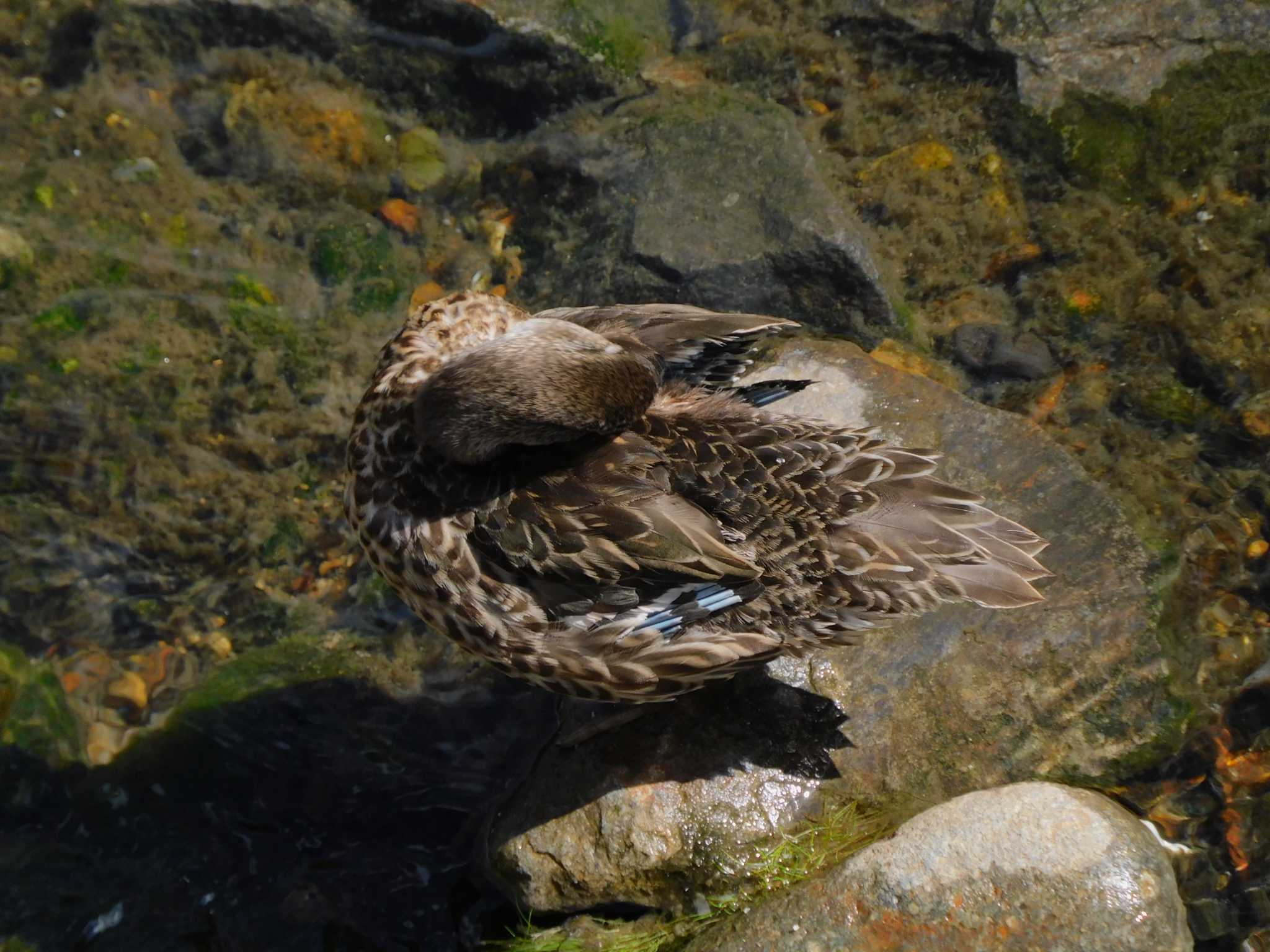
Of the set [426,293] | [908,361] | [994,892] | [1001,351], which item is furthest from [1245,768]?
[426,293]

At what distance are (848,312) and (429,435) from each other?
2863mm

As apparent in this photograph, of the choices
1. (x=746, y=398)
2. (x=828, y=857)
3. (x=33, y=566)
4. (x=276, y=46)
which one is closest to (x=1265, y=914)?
(x=828, y=857)

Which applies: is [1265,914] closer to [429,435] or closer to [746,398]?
[746,398]

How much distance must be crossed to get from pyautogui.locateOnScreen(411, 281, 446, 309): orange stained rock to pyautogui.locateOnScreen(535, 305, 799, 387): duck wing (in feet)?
6.47

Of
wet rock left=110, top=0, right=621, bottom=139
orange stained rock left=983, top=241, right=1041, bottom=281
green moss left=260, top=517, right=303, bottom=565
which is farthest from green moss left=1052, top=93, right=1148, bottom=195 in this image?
green moss left=260, top=517, right=303, bottom=565

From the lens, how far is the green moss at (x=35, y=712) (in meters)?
5.01

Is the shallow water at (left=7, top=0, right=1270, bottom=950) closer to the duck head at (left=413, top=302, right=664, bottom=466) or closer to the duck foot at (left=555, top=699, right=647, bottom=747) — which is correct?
the duck foot at (left=555, top=699, right=647, bottom=747)

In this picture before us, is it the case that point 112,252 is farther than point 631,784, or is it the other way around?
point 112,252

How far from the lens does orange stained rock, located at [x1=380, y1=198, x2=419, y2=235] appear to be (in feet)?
21.0

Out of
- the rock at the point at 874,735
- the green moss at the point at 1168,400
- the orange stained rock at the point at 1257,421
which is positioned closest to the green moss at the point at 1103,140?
the green moss at the point at 1168,400

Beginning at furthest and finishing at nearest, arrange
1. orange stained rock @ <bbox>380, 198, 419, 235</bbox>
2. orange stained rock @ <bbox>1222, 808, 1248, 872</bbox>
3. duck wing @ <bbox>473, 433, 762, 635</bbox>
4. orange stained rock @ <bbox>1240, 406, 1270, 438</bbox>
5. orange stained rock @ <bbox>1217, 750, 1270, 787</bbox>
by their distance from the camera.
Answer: orange stained rock @ <bbox>380, 198, 419, 235</bbox>, orange stained rock @ <bbox>1240, 406, 1270, 438</bbox>, orange stained rock @ <bbox>1217, 750, 1270, 787</bbox>, orange stained rock @ <bbox>1222, 808, 1248, 872</bbox>, duck wing @ <bbox>473, 433, 762, 635</bbox>

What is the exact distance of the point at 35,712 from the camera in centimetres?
509

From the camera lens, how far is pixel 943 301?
5906 mm

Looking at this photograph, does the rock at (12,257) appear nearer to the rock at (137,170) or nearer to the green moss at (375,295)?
the rock at (137,170)
